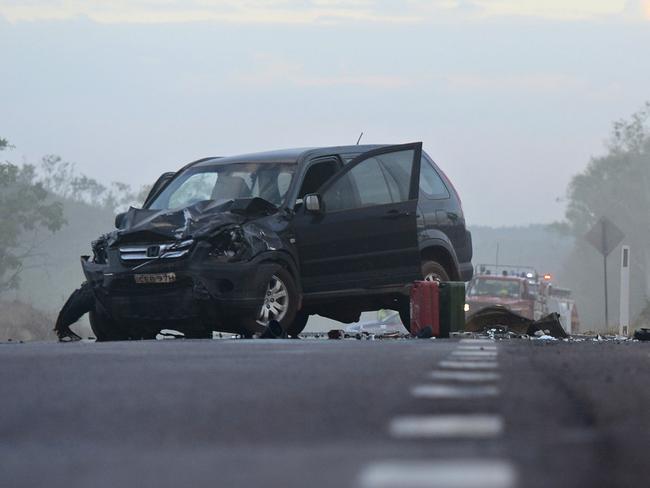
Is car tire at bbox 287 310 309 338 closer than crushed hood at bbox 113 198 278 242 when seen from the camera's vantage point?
No

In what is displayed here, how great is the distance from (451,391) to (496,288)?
38.6m

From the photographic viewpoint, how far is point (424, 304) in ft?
56.3

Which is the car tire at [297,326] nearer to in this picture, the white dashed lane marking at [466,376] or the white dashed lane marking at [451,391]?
the white dashed lane marking at [466,376]

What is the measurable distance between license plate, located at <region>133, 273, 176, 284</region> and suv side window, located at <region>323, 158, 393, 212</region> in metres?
1.93

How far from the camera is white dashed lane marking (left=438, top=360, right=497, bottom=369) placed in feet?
29.1

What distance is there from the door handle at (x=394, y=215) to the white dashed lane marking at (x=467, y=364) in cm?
758

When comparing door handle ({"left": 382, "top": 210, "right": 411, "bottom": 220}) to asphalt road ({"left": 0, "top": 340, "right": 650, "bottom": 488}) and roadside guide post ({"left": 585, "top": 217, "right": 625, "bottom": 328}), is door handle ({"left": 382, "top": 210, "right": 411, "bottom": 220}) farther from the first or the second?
roadside guide post ({"left": 585, "top": 217, "right": 625, "bottom": 328})

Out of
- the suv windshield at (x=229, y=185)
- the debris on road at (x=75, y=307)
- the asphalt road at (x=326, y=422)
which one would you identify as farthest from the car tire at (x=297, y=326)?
the asphalt road at (x=326, y=422)

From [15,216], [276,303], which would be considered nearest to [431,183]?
[276,303]

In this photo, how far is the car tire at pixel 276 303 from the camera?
15844 millimetres

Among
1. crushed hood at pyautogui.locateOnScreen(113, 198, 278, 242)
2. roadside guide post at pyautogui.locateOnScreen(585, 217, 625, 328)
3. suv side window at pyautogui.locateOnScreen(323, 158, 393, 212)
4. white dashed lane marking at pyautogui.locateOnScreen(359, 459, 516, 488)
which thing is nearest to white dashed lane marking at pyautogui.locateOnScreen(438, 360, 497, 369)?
white dashed lane marking at pyautogui.locateOnScreen(359, 459, 516, 488)

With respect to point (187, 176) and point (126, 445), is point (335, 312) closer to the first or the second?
point (187, 176)

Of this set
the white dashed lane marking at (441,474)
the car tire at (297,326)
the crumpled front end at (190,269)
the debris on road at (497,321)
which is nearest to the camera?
the white dashed lane marking at (441,474)

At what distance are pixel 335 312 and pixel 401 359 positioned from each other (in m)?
8.11
